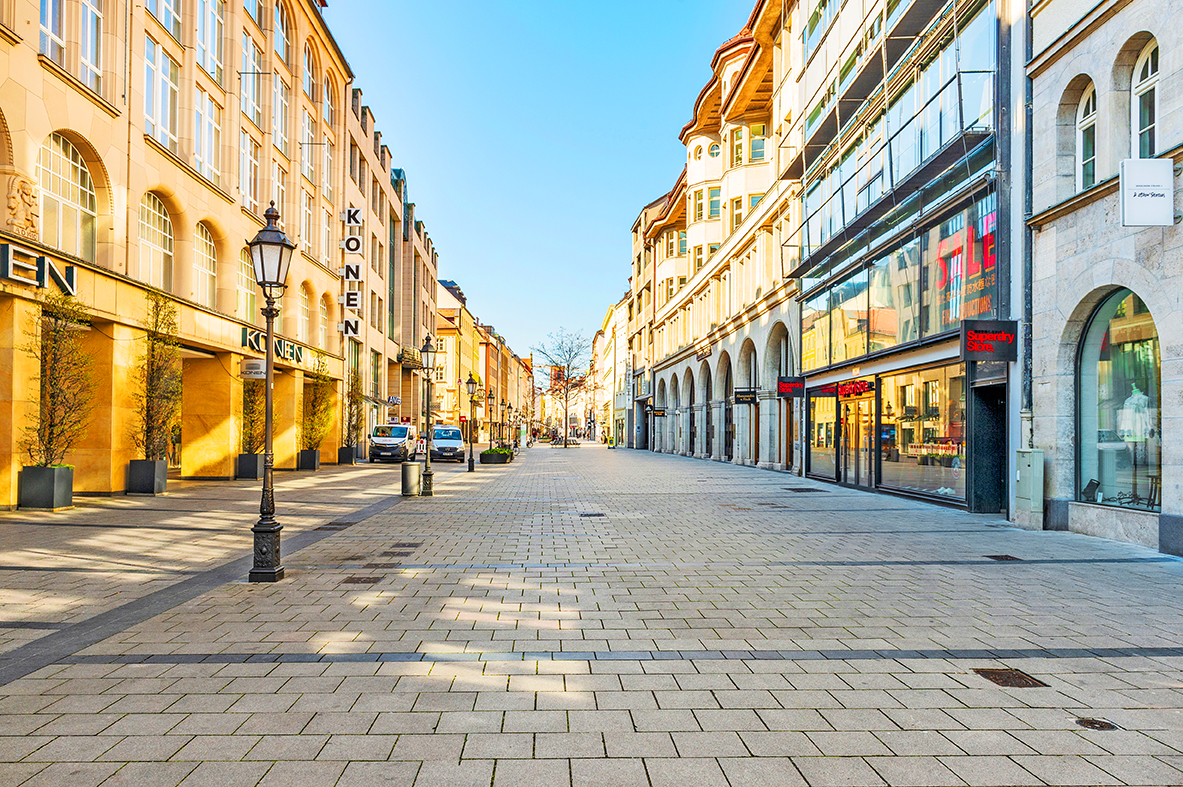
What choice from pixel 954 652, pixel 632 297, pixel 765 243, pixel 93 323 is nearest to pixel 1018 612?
pixel 954 652

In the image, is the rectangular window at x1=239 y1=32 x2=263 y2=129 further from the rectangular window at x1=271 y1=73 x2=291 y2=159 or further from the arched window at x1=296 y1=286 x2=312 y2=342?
the arched window at x1=296 y1=286 x2=312 y2=342

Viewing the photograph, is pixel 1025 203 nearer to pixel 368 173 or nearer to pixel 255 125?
pixel 255 125

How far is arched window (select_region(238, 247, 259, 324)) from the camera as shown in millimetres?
25172

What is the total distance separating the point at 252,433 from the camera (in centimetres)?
2444

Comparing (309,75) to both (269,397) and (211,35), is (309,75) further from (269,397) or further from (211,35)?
(269,397)

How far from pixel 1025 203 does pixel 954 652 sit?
982cm

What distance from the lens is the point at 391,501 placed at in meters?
17.0

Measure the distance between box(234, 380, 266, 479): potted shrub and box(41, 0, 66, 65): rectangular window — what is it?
10.4 metres

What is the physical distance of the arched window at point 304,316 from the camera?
30.6 metres

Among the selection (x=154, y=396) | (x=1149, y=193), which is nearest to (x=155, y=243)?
(x=154, y=396)

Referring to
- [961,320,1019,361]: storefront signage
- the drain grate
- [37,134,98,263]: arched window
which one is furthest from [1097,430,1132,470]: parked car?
[37,134,98,263]: arched window

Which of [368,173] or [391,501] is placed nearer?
[391,501]

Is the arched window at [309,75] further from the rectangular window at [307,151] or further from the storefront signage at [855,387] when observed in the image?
the storefront signage at [855,387]

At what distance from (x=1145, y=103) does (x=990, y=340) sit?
12.8 feet
